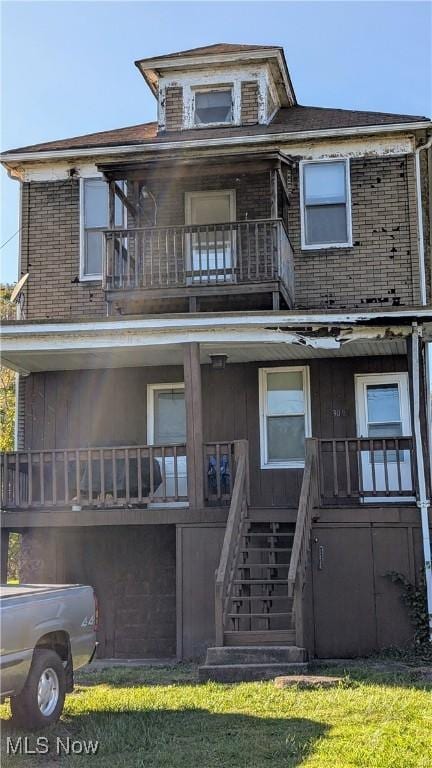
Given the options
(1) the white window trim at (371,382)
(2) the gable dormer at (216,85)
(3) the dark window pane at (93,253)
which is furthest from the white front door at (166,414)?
(2) the gable dormer at (216,85)

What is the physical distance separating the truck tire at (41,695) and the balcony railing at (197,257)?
782cm

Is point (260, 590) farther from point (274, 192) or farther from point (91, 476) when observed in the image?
point (274, 192)

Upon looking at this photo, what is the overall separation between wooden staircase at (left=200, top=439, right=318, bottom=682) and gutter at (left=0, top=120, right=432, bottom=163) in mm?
5468

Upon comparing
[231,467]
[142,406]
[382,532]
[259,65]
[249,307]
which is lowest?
[382,532]

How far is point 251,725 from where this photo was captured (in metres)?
7.77

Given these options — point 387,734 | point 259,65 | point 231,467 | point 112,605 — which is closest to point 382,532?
point 231,467

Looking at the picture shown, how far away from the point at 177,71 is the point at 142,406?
6.34 m

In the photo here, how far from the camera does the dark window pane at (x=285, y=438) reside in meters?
15.1

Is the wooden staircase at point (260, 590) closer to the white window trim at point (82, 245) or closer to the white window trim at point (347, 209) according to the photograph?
the white window trim at point (347, 209)

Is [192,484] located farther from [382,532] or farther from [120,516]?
[382,532]

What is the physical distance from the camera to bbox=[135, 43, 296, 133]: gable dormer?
17.0m

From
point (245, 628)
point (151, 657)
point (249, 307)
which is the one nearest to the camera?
point (245, 628)

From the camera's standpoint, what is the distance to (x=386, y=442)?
512 inches

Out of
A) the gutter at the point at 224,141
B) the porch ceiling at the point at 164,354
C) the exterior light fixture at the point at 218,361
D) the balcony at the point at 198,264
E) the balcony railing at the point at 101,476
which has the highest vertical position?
the gutter at the point at 224,141
